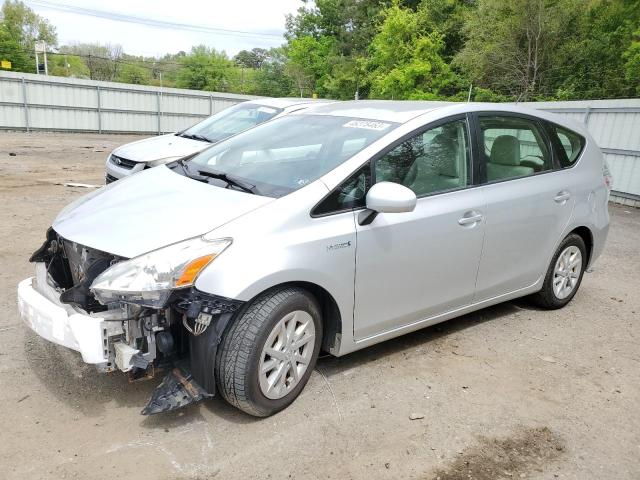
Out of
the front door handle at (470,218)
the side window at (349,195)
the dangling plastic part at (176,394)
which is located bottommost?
the dangling plastic part at (176,394)

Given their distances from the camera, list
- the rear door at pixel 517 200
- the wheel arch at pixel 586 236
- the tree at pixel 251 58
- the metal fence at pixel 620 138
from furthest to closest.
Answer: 1. the tree at pixel 251 58
2. the metal fence at pixel 620 138
3. the wheel arch at pixel 586 236
4. the rear door at pixel 517 200

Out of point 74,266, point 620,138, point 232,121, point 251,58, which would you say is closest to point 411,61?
point 620,138

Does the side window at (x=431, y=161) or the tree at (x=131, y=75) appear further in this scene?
the tree at (x=131, y=75)

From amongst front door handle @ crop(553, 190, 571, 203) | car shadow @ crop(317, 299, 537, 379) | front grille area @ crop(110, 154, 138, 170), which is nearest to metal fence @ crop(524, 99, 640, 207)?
car shadow @ crop(317, 299, 537, 379)

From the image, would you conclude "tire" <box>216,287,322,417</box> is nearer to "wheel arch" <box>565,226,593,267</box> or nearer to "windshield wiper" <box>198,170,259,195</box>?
"windshield wiper" <box>198,170,259,195</box>

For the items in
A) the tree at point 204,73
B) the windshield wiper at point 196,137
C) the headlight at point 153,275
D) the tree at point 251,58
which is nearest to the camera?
the headlight at point 153,275

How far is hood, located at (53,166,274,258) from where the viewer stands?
288 cm

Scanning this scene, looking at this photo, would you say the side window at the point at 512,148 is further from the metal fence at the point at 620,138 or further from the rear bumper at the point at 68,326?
the metal fence at the point at 620,138

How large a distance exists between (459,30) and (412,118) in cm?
3393

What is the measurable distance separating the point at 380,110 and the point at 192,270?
2017 mm

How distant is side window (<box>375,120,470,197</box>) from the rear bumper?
182 centimetres

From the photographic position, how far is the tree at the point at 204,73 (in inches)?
3339

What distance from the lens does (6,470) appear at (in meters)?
2.58

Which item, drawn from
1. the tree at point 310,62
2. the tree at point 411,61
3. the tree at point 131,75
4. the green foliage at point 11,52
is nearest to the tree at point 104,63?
the tree at point 131,75
